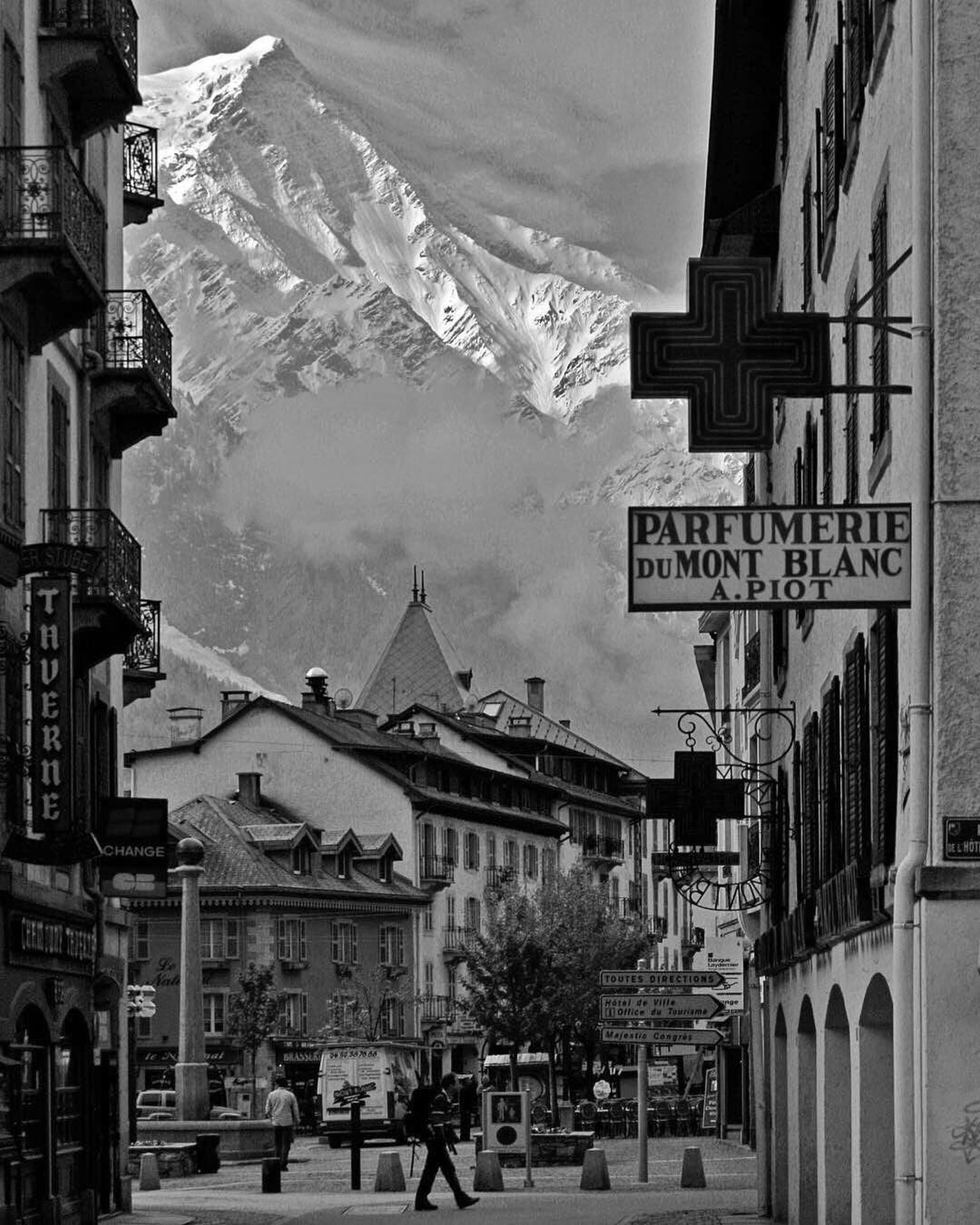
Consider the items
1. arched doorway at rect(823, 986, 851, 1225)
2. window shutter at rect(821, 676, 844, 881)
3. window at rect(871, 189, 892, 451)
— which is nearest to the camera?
window at rect(871, 189, 892, 451)

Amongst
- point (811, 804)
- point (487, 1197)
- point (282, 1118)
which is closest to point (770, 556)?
point (811, 804)

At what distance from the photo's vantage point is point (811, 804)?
21859mm

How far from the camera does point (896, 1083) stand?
550 inches

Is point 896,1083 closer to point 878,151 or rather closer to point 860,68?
point 878,151

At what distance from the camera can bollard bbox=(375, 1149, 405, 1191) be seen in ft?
125

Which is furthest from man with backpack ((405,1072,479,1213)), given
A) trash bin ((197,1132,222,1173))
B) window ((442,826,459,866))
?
window ((442,826,459,866))

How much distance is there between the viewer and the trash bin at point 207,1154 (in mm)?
46625

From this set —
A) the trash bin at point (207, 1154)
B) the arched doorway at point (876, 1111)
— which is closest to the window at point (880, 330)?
the arched doorway at point (876, 1111)

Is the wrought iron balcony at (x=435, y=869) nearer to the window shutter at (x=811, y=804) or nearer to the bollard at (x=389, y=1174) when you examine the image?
the bollard at (x=389, y=1174)

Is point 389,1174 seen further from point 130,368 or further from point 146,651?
point 130,368

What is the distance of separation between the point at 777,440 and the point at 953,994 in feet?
49.5

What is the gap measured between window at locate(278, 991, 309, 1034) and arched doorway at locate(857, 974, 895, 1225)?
7553 centimetres

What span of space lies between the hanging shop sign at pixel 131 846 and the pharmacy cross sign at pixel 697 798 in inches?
223

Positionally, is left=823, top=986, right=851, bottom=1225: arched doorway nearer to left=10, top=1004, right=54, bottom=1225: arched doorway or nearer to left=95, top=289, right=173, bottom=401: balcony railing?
left=10, top=1004, right=54, bottom=1225: arched doorway
